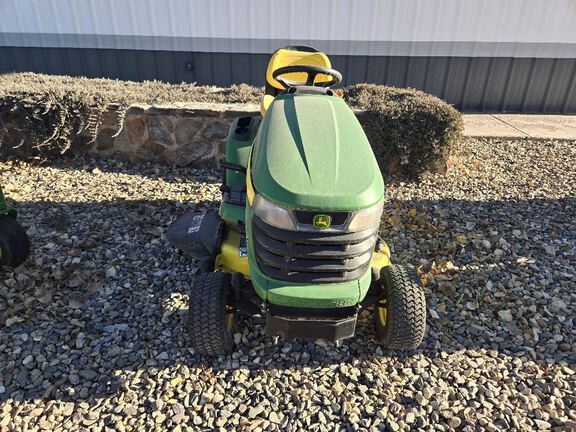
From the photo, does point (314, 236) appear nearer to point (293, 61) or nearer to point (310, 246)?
point (310, 246)

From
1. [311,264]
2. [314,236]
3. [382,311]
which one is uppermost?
[314,236]

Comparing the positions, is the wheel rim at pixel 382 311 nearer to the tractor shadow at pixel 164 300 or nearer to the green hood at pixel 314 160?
the tractor shadow at pixel 164 300

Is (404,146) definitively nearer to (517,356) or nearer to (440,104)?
(440,104)

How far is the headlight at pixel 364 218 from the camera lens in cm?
177

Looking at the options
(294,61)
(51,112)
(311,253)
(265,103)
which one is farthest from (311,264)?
(51,112)

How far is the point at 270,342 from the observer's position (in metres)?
2.41

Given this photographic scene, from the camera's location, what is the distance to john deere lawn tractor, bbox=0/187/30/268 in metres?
2.77

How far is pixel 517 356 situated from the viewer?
2381 mm

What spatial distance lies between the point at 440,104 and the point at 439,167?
2.03 ft

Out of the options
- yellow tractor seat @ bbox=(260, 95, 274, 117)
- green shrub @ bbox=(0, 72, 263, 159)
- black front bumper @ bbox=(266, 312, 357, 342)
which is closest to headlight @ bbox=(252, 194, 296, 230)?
black front bumper @ bbox=(266, 312, 357, 342)

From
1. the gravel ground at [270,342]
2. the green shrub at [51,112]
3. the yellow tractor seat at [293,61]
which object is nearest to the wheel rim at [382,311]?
the gravel ground at [270,342]

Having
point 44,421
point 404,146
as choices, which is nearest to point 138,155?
point 404,146

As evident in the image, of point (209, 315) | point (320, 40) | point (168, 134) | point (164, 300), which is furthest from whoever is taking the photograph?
point (320, 40)

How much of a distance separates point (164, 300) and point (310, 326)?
3.79 ft
